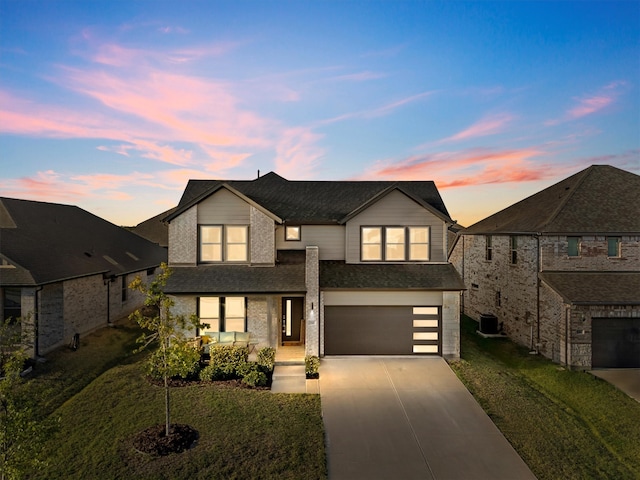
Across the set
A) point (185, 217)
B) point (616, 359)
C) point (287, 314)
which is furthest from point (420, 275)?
point (185, 217)

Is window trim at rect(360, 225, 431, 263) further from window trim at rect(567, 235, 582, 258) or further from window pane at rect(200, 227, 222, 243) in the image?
window pane at rect(200, 227, 222, 243)

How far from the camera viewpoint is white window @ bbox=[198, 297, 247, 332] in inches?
575

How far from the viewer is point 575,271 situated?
15.7 m

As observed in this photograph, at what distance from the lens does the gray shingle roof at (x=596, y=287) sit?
543 inches

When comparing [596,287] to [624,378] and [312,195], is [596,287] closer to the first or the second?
[624,378]

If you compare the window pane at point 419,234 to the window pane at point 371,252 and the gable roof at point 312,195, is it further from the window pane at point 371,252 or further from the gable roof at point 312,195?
the gable roof at point 312,195

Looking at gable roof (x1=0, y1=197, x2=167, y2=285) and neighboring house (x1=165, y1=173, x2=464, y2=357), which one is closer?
neighboring house (x1=165, y1=173, x2=464, y2=357)

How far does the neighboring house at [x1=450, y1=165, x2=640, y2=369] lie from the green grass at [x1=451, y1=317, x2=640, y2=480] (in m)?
1.91

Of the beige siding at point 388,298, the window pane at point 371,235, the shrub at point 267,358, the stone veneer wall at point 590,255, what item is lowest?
the shrub at point 267,358

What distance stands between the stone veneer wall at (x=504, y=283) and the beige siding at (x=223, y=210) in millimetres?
14333

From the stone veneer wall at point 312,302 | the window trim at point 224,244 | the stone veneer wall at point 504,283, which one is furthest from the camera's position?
the stone veneer wall at point 504,283

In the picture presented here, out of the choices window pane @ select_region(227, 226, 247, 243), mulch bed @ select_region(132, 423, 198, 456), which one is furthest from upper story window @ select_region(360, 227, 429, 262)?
mulch bed @ select_region(132, 423, 198, 456)

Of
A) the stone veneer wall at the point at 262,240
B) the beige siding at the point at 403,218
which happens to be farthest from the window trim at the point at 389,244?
the stone veneer wall at the point at 262,240

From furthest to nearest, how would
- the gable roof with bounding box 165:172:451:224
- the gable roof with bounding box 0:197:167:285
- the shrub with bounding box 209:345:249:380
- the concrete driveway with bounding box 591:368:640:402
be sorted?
1. the gable roof with bounding box 165:172:451:224
2. the gable roof with bounding box 0:197:167:285
3. the shrub with bounding box 209:345:249:380
4. the concrete driveway with bounding box 591:368:640:402
